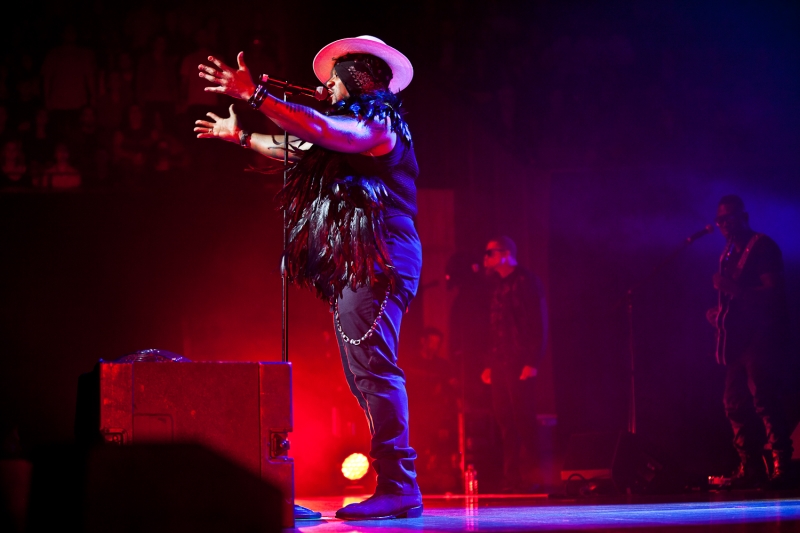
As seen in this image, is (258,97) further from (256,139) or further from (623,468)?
(623,468)

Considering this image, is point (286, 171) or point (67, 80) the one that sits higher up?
point (67, 80)

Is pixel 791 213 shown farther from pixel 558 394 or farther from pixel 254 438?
pixel 254 438

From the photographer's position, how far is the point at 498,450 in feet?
20.1

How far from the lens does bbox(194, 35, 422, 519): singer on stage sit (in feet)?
9.30

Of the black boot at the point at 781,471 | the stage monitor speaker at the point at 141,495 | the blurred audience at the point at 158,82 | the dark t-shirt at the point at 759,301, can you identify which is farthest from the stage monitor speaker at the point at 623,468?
the blurred audience at the point at 158,82

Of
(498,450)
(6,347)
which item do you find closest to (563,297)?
(498,450)

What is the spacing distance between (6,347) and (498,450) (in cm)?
375

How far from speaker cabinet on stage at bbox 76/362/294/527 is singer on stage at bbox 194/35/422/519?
18.6 inches

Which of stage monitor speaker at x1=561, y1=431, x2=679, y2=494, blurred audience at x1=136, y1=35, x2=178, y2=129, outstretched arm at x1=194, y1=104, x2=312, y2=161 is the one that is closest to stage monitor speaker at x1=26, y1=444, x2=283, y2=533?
outstretched arm at x1=194, y1=104, x2=312, y2=161

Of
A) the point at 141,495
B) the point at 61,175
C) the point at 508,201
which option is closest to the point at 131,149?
the point at 61,175

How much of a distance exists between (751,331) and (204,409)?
4.37m

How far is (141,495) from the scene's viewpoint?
1770mm

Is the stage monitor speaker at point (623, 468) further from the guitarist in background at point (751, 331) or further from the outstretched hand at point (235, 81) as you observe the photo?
the outstretched hand at point (235, 81)

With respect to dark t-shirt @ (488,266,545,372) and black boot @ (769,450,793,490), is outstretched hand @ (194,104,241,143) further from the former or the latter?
black boot @ (769,450,793,490)
